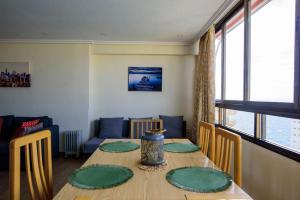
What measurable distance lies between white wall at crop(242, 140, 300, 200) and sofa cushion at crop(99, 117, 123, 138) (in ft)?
8.35

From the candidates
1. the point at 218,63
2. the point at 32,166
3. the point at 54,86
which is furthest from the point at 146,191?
the point at 54,86

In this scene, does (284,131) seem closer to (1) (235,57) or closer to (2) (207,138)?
(2) (207,138)

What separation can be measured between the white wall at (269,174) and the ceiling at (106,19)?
1.83 meters

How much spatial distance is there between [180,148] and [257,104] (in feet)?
3.64

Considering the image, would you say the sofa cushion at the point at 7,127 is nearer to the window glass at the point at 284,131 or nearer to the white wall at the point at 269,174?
the white wall at the point at 269,174

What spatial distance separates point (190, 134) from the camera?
4.76m

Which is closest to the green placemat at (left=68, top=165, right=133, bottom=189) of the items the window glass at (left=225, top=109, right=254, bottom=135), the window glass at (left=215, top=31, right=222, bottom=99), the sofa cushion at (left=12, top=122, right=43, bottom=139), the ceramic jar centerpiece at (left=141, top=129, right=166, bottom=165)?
the ceramic jar centerpiece at (left=141, top=129, right=166, bottom=165)

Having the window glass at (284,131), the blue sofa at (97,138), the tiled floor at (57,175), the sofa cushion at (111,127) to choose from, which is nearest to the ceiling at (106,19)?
the window glass at (284,131)

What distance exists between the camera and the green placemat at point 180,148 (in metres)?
1.87

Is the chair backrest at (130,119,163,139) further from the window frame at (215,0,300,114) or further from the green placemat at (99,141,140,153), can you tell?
A: the window frame at (215,0,300,114)

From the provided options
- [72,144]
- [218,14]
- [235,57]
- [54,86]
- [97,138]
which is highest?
[218,14]

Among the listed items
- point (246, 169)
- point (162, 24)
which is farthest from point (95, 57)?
point (246, 169)

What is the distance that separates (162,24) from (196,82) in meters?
1.39

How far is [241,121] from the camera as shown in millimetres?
2938
